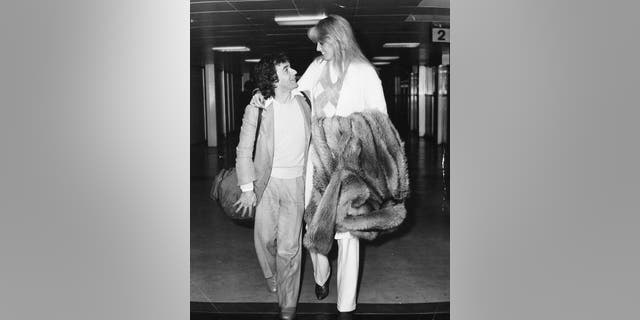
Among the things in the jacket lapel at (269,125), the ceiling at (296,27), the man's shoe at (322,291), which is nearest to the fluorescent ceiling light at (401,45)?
the ceiling at (296,27)

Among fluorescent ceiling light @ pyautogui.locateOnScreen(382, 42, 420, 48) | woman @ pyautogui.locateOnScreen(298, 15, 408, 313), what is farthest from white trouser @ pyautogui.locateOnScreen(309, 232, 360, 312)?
fluorescent ceiling light @ pyautogui.locateOnScreen(382, 42, 420, 48)

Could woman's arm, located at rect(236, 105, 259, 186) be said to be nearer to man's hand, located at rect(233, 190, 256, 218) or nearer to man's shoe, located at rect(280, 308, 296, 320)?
man's hand, located at rect(233, 190, 256, 218)

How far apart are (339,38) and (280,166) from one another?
0.89 m

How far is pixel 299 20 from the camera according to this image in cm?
446

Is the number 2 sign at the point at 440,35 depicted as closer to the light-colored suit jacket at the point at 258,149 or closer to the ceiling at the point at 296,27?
the ceiling at the point at 296,27

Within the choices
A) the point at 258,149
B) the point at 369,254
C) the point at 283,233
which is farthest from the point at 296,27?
the point at 369,254

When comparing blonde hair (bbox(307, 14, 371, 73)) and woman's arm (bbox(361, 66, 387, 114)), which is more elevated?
blonde hair (bbox(307, 14, 371, 73))

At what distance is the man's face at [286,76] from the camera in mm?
4527

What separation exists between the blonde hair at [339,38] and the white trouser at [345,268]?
1.10m

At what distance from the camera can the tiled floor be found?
179 inches

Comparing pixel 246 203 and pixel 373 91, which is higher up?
pixel 373 91

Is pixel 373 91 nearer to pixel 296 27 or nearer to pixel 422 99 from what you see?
pixel 422 99

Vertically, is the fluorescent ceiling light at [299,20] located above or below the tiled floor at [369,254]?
above
